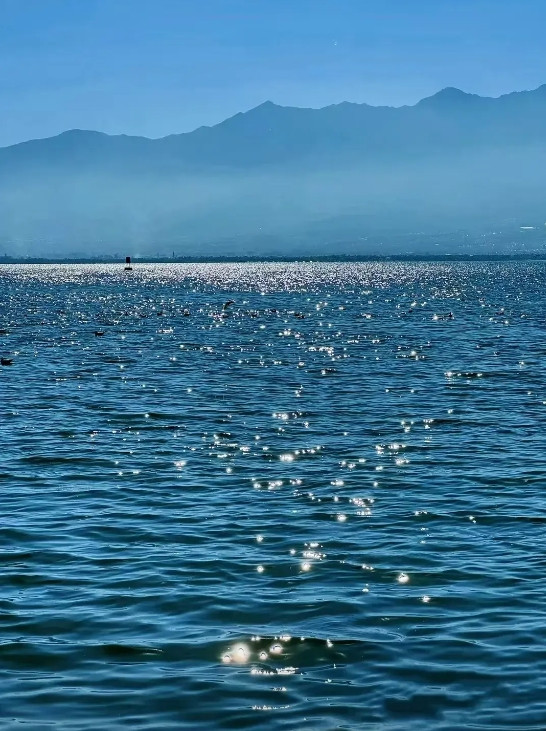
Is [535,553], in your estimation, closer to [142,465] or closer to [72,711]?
[72,711]

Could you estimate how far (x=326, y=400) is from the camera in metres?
45.0

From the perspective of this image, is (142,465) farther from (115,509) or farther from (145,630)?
(145,630)

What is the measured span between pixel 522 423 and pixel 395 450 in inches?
280

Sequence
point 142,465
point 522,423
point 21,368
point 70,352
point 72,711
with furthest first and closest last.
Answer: point 70,352 → point 21,368 → point 522,423 → point 142,465 → point 72,711

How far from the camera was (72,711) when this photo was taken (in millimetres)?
14820

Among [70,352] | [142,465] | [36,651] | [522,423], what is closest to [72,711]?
[36,651]

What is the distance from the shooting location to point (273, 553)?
73.0 feet

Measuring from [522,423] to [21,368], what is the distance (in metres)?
31.2

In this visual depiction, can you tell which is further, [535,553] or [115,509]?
[115,509]

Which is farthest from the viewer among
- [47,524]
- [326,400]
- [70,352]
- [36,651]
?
[70,352]

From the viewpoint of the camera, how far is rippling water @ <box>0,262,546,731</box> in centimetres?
1536

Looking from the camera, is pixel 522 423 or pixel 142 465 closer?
pixel 142 465

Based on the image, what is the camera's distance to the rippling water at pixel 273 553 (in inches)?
605

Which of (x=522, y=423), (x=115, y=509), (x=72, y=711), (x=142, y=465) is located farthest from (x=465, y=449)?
(x=72, y=711)
